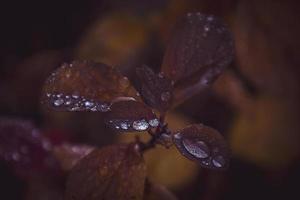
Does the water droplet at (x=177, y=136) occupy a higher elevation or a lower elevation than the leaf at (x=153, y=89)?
lower

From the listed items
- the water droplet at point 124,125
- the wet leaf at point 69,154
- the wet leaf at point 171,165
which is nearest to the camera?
the water droplet at point 124,125

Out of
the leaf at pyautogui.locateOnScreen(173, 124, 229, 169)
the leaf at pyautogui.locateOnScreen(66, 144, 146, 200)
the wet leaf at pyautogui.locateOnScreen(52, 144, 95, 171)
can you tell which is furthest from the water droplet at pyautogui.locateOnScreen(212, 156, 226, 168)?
the wet leaf at pyautogui.locateOnScreen(52, 144, 95, 171)

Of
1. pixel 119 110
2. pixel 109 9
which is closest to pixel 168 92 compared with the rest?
pixel 119 110

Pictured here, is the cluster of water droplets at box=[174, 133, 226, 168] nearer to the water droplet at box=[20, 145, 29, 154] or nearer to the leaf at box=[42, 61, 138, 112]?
the leaf at box=[42, 61, 138, 112]

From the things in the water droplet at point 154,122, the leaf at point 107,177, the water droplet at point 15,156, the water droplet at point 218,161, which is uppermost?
the water droplet at point 154,122

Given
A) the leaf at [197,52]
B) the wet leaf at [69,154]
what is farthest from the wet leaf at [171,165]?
the leaf at [197,52]

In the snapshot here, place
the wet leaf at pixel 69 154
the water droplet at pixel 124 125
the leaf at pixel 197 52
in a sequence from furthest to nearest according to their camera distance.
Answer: the wet leaf at pixel 69 154, the leaf at pixel 197 52, the water droplet at pixel 124 125

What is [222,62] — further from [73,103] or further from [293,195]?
[293,195]

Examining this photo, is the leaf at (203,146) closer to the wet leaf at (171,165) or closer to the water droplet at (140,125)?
the water droplet at (140,125)
